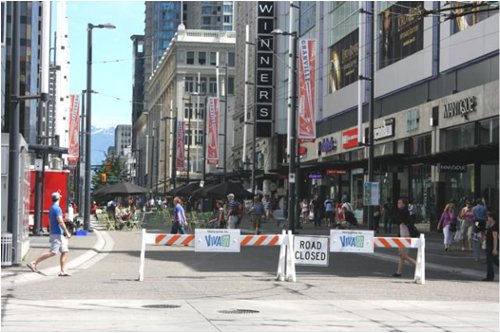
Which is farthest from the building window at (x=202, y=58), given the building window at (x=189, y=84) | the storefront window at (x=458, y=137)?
the storefront window at (x=458, y=137)

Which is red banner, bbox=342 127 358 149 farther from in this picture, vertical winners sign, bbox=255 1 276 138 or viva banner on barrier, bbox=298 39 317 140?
vertical winners sign, bbox=255 1 276 138

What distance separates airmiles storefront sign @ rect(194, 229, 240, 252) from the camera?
16844 millimetres

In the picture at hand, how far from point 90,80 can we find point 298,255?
2227 centimetres

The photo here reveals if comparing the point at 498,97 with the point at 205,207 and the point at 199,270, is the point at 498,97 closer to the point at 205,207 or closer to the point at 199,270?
the point at 199,270

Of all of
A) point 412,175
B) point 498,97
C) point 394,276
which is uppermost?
point 498,97

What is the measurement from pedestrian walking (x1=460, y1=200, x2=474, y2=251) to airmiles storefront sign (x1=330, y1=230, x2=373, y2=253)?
9.67 meters

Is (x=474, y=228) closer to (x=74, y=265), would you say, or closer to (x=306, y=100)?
(x=74, y=265)

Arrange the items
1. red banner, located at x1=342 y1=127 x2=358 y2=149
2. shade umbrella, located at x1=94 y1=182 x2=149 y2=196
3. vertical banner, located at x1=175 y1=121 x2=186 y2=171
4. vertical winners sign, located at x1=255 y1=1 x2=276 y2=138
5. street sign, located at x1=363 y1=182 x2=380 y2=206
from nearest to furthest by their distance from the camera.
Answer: street sign, located at x1=363 y1=182 x2=380 y2=206
shade umbrella, located at x1=94 y1=182 x2=149 y2=196
red banner, located at x1=342 y1=127 x2=358 y2=149
vertical winners sign, located at x1=255 y1=1 x2=276 y2=138
vertical banner, located at x1=175 y1=121 x2=186 y2=171

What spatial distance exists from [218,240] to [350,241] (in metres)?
2.80

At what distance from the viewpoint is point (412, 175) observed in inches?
1668

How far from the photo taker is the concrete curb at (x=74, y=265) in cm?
1586

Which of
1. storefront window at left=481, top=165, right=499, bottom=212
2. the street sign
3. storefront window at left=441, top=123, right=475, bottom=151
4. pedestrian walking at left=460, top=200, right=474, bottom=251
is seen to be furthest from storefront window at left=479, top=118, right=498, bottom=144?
pedestrian walking at left=460, top=200, right=474, bottom=251

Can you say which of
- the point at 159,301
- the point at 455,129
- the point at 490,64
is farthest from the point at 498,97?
the point at 159,301

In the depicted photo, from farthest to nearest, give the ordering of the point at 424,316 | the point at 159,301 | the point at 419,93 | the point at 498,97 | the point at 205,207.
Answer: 1. the point at 205,207
2. the point at 419,93
3. the point at 498,97
4. the point at 159,301
5. the point at 424,316
